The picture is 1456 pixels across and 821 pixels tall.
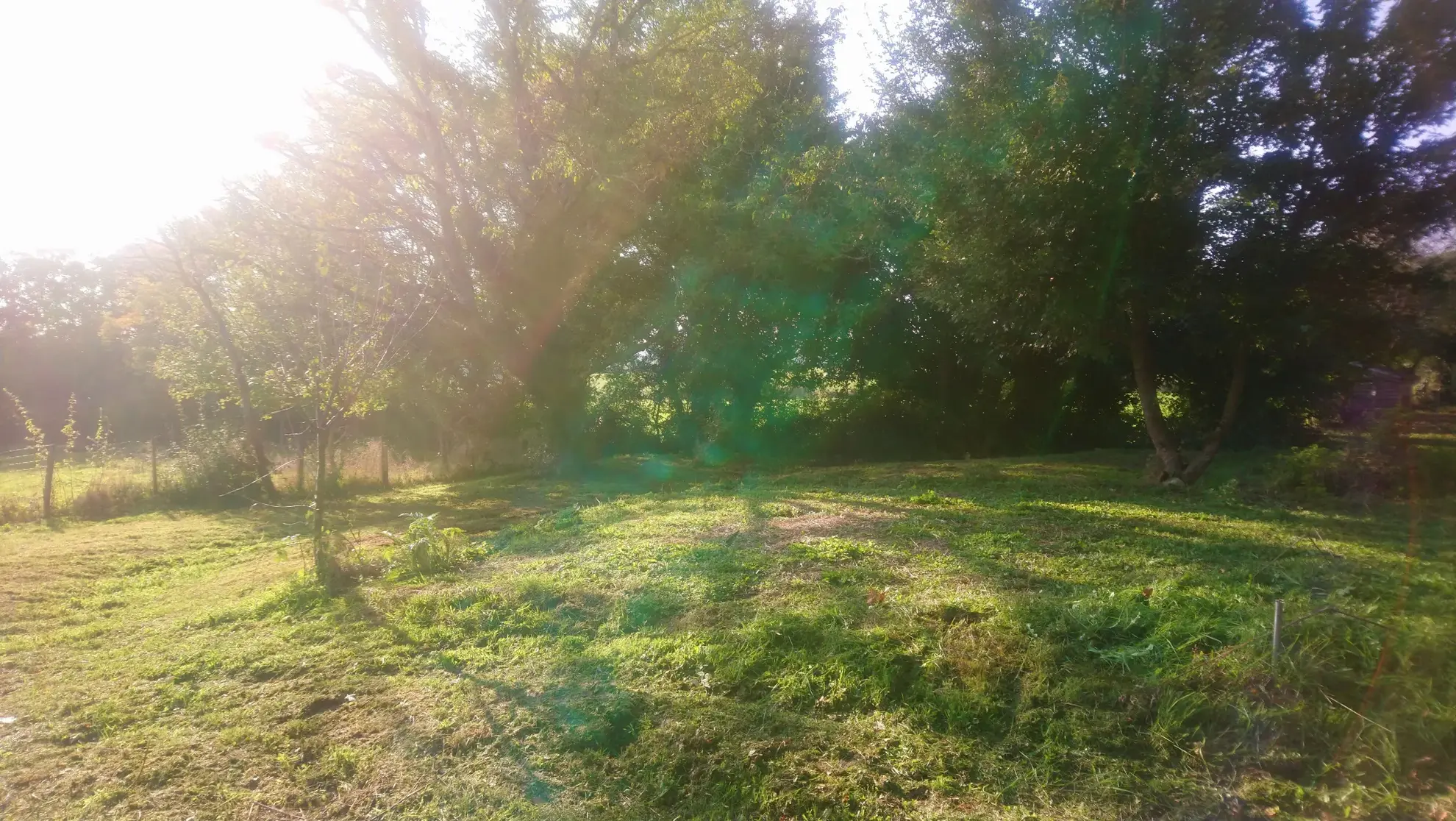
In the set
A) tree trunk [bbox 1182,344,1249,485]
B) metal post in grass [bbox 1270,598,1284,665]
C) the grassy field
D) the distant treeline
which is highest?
the distant treeline

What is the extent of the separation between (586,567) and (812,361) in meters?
11.2

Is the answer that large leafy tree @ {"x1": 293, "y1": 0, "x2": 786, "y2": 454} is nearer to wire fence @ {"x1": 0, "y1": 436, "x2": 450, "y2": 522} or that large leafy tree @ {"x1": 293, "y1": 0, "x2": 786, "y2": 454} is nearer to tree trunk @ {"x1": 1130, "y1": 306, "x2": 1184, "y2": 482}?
wire fence @ {"x1": 0, "y1": 436, "x2": 450, "y2": 522}

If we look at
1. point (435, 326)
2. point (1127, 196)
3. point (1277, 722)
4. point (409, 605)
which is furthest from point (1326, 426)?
point (435, 326)

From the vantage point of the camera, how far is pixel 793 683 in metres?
3.65

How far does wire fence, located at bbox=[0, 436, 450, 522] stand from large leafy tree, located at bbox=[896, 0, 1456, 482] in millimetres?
8388

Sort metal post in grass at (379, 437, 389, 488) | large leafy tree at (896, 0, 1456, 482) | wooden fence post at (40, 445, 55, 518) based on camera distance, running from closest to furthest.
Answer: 1. large leafy tree at (896, 0, 1456, 482)
2. wooden fence post at (40, 445, 55, 518)
3. metal post in grass at (379, 437, 389, 488)

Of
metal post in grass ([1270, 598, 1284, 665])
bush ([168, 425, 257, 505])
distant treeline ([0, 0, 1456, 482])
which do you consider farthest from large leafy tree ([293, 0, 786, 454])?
metal post in grass ([1270, 598, 1284, 665])

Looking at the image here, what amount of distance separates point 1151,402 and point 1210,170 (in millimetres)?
3073

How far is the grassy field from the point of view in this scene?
113 inches

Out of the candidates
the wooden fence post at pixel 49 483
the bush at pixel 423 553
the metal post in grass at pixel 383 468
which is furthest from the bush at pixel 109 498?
the bush at pixel 423 553

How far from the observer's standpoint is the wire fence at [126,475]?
11.4 m

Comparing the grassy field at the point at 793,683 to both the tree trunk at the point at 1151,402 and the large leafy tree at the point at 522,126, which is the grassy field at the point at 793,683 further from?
the large leafy tree at the point at 522,126

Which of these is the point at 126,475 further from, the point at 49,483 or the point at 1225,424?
the point at 1225,424

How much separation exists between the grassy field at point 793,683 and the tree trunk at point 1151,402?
2.70 m
